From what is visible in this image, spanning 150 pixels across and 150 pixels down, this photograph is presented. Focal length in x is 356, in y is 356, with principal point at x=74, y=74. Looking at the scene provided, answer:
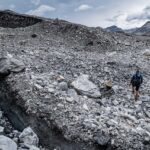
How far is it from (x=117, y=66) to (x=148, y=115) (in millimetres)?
5417

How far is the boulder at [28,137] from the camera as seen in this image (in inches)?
473

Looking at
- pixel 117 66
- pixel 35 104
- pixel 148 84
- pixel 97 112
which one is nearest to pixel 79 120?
pixel 97 112

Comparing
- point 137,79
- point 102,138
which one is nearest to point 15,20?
point 137,79

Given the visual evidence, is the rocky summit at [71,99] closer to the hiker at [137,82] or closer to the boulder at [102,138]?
the boulder at [102,138]

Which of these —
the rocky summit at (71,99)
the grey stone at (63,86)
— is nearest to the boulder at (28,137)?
the rocky summit at (71,99)

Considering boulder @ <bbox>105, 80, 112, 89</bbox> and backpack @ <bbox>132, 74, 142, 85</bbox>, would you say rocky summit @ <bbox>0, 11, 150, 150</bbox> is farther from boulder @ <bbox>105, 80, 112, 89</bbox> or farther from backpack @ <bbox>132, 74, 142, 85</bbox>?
backpack @ <bbox>132, 74, 142, 85</bbox>

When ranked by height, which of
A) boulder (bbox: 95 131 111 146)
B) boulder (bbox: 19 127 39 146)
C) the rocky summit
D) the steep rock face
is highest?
the steep rock face

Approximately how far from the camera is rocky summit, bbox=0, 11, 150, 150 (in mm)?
12135

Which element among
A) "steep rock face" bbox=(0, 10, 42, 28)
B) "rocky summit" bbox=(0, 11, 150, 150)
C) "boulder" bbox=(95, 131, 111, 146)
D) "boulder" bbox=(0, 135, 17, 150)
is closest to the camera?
"boulder" bbox=(0, 135, 17, 150)

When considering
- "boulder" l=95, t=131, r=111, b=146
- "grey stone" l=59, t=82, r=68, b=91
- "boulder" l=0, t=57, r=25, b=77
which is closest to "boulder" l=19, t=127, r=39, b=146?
"boulder" l=95, t=131, r=111, b=146

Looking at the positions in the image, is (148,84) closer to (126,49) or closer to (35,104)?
(35,104)

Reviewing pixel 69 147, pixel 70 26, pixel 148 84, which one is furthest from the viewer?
pixel 70 26

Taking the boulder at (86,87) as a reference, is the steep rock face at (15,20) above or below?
above

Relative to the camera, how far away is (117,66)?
18656mm
